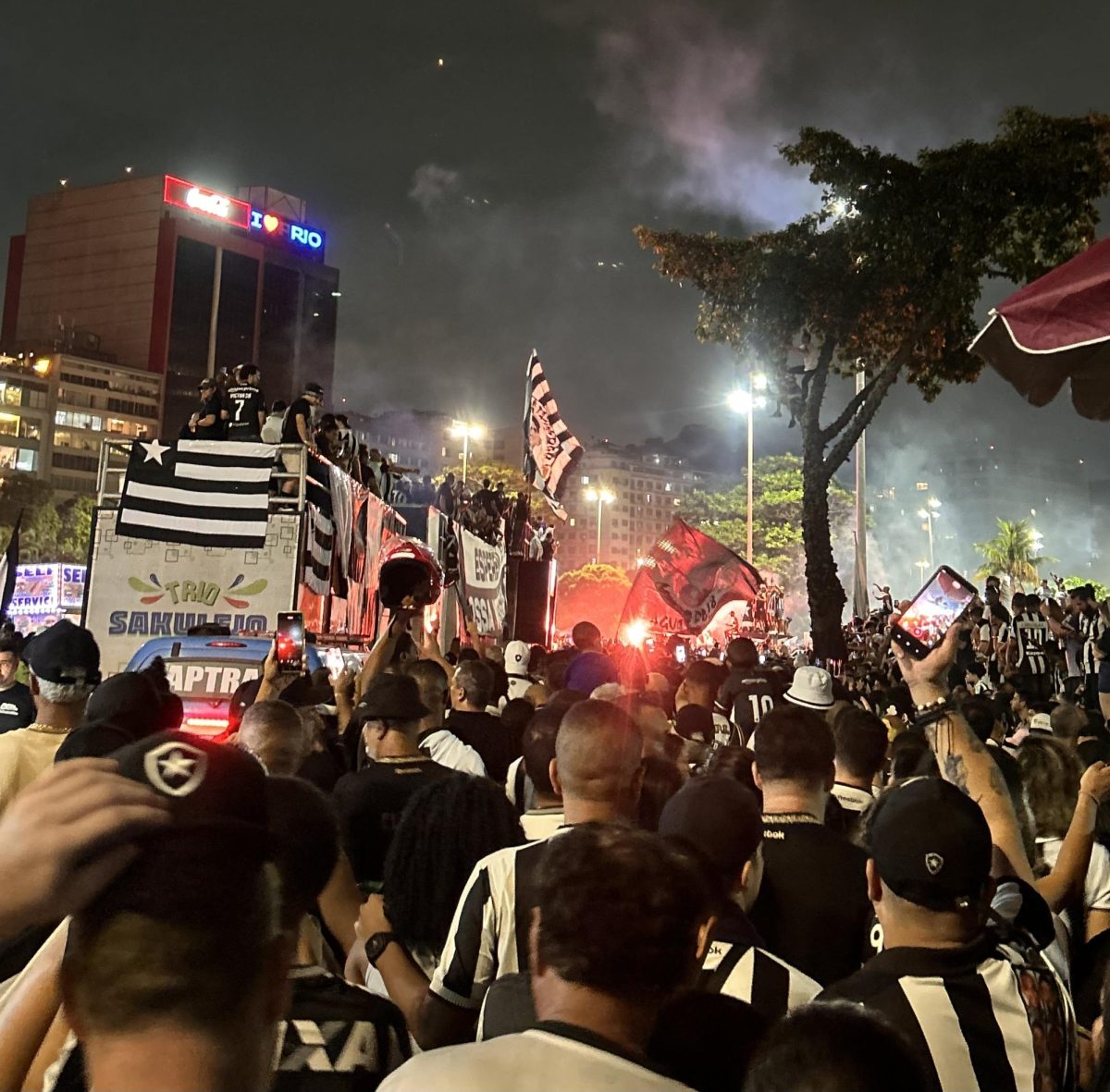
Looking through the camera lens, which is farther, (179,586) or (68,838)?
(179,586)

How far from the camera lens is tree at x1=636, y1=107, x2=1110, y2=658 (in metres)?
14.9

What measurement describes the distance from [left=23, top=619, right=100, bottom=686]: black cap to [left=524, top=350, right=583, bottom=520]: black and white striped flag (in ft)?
63.4

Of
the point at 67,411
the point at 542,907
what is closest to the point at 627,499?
the point at 67,411

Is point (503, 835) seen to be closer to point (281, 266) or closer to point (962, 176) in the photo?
point (962, 176)

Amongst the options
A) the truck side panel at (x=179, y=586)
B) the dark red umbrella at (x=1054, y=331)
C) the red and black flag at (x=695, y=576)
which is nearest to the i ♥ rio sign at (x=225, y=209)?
the red and black flag at (x=695, y=576)

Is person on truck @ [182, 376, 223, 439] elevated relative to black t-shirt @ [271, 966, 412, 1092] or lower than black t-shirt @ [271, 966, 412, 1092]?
elevated

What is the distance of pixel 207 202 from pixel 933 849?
118106 mm

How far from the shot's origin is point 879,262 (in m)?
15.8

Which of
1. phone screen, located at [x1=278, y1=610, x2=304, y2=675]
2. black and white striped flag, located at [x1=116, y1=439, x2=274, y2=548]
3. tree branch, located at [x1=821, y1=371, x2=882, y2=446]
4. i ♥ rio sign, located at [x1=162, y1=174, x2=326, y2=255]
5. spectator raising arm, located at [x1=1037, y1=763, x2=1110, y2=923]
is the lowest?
spectator raising arm, located at [x1=1037, y1=763, x2=1110, y2=923]

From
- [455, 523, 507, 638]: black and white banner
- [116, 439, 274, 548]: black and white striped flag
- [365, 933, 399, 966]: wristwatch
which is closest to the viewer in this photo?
[365, 933, 399, 966]: wristwatch

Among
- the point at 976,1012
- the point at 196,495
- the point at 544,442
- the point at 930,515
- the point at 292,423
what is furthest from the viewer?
the point at 930,515

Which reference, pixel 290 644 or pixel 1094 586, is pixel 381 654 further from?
pixel 1094 586

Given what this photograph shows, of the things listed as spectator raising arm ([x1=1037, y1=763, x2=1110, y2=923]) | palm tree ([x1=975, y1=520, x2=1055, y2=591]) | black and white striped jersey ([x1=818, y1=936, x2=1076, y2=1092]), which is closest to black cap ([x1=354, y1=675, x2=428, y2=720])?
black and white striped jersey ([x1=818, y1=936, x2=1076, y2=1092])

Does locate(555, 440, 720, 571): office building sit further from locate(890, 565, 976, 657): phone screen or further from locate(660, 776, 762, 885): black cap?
locate(660, 776, 762, 885): black cap
